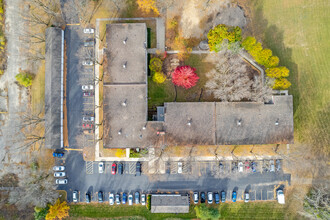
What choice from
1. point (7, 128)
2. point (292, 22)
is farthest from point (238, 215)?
point (7, 128)

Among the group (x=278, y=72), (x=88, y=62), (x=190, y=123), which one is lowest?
(x=190, y=123)

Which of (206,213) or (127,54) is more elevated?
(127,54)

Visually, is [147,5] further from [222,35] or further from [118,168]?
[118,168]

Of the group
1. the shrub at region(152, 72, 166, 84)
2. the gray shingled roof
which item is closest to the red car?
the gray shingled roof

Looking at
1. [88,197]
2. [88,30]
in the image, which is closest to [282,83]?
[88,30]

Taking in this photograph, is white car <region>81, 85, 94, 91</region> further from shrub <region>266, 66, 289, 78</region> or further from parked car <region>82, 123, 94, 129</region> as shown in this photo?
shrub <region>266, 66, 289, 78</region>

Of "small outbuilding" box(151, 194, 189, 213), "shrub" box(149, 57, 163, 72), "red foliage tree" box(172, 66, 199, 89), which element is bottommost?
"small outbuilding" box(151, 194, 189, 213)
